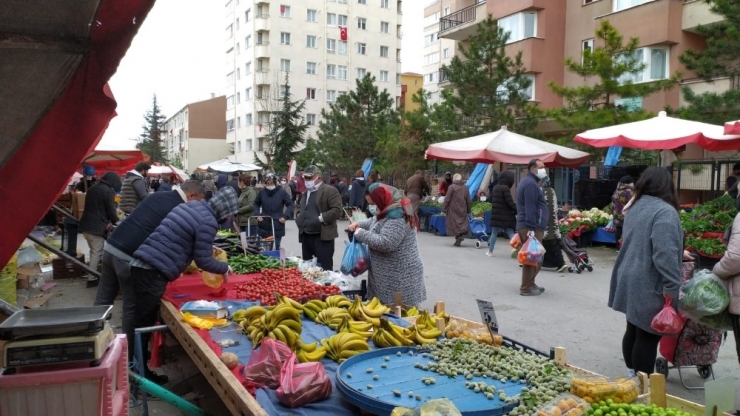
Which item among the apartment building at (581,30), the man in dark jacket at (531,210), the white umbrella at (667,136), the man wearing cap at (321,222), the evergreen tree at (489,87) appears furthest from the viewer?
the apartment building at (581,30)

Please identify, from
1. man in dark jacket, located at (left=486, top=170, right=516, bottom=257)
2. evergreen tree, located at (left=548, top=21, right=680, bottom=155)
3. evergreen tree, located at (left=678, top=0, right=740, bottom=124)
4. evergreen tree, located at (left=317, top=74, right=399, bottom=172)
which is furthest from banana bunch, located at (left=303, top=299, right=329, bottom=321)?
evergreen tree, located at (left=317, top=74, right=399, bottom=172)

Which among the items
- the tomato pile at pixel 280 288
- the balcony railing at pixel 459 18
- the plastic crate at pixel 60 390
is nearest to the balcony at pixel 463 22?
the balcony railing at pixel 459 18

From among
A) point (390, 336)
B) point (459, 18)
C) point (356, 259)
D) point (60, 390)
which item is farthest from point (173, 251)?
point (459, 18)

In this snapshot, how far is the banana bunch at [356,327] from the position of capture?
4.08 m

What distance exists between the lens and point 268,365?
131 inches

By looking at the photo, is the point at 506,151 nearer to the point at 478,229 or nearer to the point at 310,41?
the point at 478,229

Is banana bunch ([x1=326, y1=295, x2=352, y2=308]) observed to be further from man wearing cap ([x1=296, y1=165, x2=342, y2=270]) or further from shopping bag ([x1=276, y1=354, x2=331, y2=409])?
man wearing cap ([x1=296, y1=165, x2=342, y2=270])

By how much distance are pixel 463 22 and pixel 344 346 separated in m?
29.5

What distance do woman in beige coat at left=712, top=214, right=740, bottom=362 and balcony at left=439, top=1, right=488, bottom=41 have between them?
26520mm

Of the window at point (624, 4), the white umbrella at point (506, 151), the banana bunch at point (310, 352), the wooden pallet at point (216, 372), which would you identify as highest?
the window at point (624, 4)

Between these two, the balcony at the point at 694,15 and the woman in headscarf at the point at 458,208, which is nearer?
the woman in headscarf at the point at 458,208

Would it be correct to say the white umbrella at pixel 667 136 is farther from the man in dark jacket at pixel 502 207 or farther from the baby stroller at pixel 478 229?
the baby stroller at pixel 478 229

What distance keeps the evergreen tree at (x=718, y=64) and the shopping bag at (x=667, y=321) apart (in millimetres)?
12631

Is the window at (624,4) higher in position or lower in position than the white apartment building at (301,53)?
lower
